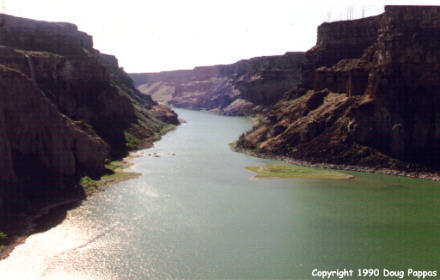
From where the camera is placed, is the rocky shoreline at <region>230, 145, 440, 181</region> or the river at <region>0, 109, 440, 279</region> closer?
the river at <region>0, 109, 440, 279</region>

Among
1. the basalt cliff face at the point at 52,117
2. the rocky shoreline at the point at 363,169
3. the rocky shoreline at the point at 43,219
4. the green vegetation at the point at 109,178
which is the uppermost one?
the basalt cliff face at the point at 52,117

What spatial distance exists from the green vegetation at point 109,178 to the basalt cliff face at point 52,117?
6.41 ft

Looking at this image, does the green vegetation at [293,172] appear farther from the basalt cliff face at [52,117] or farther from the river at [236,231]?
the basalt cliff face at [52,117]

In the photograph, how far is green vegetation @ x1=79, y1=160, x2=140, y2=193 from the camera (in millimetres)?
72094

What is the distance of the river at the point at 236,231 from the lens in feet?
142

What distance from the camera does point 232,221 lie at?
56.6 metres

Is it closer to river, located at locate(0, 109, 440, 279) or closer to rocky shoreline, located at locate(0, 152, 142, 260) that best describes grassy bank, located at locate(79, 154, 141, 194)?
rocky shoreline, located at locate(0, 152, 142, 260)

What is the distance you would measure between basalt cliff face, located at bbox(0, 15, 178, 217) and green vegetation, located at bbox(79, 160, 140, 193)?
1.95 meters

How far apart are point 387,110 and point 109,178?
59.0m

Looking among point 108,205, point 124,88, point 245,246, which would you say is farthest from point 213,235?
point 124,88

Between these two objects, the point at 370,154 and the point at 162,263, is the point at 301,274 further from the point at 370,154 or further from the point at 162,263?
the point at 370,154

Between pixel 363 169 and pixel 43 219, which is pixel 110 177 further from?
pixel 363 169

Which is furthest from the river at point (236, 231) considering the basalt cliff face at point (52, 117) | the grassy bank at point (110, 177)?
the basalt cliff face at point (52, 117)

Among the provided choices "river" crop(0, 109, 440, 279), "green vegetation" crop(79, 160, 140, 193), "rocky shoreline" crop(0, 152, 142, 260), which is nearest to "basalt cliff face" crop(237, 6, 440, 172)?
"river" crop(0, 109, 440, 279)
